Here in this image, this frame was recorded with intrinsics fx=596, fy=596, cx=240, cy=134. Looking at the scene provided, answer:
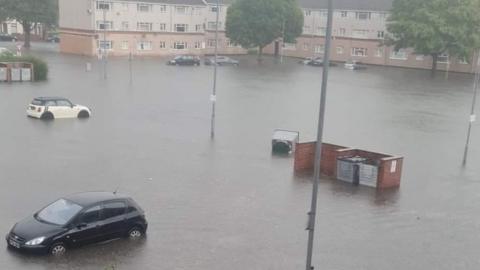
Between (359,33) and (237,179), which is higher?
(359,33)

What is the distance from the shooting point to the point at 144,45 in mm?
78500

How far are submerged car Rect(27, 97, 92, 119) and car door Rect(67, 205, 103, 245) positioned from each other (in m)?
17.9

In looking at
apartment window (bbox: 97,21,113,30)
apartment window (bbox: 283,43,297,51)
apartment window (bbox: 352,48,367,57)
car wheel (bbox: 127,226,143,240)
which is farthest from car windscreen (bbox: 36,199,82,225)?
apartment window (bbox: 283,43,297,51)

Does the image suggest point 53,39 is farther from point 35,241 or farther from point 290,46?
point 35,241

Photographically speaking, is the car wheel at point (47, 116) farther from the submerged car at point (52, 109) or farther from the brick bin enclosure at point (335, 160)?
the brick bin enclosure at point (335, 160)

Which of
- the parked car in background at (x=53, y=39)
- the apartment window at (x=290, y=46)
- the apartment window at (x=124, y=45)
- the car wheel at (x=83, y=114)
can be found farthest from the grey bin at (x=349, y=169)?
the parked car in background at (x=53, y=39)

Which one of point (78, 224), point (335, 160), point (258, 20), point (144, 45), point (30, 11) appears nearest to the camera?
point (78, 224)

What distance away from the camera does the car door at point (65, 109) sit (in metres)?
32.2

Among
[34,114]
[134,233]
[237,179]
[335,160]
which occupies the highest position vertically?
[335,160]

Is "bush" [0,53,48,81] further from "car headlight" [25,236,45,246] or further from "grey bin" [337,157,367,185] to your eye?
"car headlight" [25,236,45,246]

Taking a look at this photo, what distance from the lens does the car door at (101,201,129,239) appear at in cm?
1545

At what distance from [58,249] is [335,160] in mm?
12695

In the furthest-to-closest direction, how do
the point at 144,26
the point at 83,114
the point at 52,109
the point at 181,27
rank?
the point at 181,27 → the point at 144,26 → the point at 83,114 → the point at 52,109

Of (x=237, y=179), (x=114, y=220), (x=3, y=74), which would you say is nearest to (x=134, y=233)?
(x=114, y=220)
